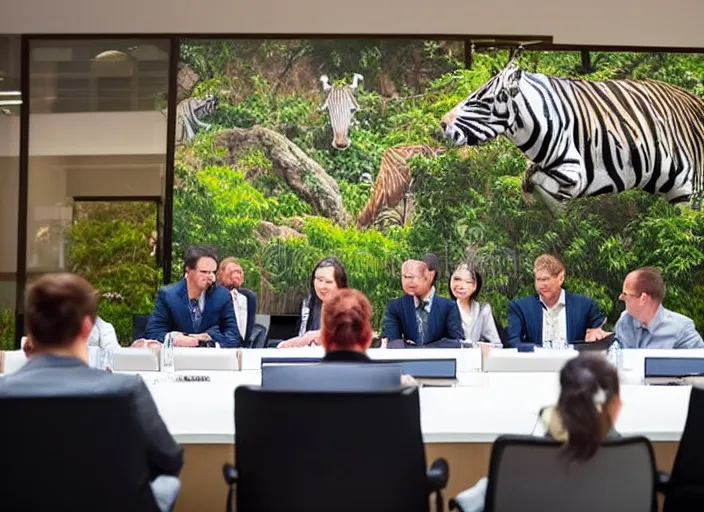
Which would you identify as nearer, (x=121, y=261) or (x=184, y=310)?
(x=184, y=310)

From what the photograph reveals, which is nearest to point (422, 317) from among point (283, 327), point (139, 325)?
point (283, 327)

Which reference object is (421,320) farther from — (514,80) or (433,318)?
(514,80)

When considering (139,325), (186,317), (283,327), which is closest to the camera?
(186,317)

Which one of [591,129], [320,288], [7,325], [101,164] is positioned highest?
[591,129]

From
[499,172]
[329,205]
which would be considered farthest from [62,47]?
[499,172]

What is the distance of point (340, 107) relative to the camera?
396 inches

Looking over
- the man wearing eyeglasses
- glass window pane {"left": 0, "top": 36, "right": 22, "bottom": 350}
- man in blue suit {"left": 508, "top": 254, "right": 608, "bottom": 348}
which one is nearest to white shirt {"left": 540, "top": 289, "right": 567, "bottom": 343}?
man in blue suit {"left": 508, "top": 254, "right": 608, "bottom": 348}

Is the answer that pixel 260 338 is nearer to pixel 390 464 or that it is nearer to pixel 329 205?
pixel 329 205

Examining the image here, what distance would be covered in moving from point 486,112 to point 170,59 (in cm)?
295

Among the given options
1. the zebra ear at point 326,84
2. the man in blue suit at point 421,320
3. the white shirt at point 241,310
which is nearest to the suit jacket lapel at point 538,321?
the man in blue suit at point 421,320

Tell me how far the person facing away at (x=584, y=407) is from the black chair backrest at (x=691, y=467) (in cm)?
38

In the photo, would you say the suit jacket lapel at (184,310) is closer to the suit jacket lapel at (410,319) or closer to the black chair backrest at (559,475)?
the suit jacket lapel at (410,319)

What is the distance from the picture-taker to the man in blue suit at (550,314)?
7602mm

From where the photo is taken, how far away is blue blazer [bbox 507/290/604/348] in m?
7.59
